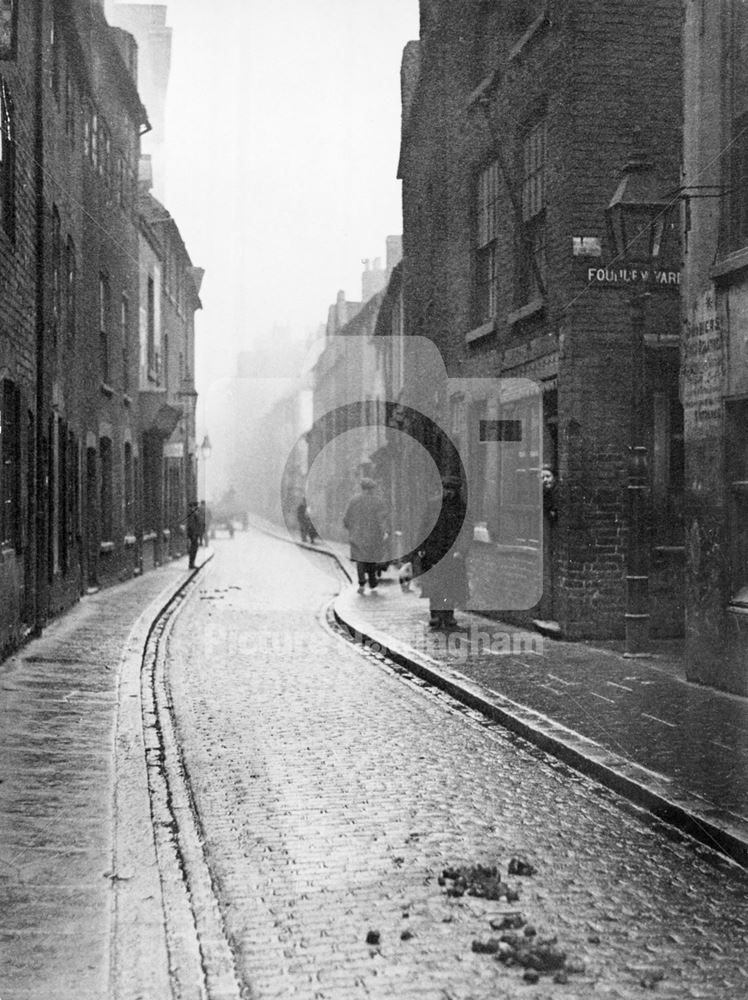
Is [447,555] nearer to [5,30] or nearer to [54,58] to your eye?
[5,30]

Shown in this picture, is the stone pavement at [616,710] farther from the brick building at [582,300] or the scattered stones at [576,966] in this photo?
the scattered stones at [576,966]

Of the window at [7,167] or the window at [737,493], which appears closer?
the window at [737,493]

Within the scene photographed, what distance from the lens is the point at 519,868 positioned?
5109 millimetres

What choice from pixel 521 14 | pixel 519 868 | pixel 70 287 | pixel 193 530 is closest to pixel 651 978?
pixel 519 868

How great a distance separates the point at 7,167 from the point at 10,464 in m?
3.02

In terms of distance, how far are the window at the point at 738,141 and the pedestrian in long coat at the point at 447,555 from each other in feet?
18.0

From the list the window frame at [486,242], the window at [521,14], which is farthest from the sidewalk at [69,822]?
the window at [521,14]

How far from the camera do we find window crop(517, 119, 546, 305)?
46.3 feet

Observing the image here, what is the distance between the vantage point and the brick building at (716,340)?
31.1ft

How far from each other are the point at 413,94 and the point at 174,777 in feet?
55.2

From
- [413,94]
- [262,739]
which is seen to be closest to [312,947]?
[262,739]

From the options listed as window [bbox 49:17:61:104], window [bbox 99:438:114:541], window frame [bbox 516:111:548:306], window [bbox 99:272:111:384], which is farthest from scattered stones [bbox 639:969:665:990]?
window [bbox 99:272:111:384]

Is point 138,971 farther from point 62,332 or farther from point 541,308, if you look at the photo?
point 62,332

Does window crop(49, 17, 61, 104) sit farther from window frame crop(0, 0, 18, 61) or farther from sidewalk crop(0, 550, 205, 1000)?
sidewalk crop(0, 550, 205, 1000)
